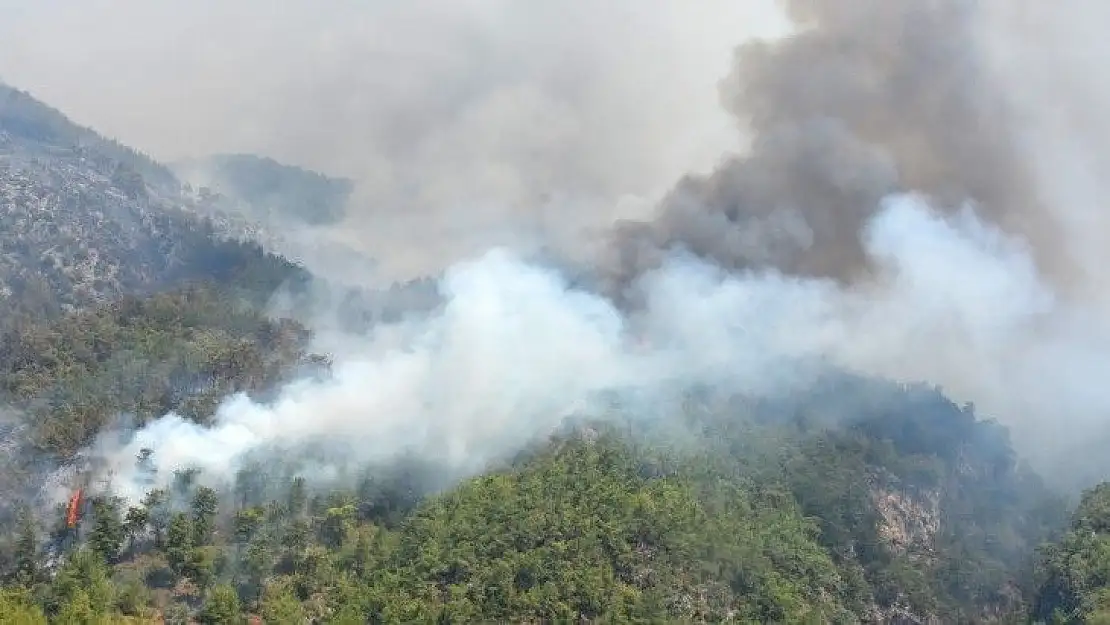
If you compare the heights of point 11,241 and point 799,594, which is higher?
point 11,241

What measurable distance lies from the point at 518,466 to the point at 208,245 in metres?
111

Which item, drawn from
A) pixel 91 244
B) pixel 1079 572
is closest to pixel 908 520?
pixel 1079 572

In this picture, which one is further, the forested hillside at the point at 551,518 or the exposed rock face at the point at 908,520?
the exposed rock face at the point at 908,520

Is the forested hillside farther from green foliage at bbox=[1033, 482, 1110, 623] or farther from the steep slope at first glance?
the steep slope

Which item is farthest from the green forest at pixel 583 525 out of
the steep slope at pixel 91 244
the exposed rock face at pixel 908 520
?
the steep slope at pixel 91 244

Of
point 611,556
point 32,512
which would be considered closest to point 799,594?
point 611,556

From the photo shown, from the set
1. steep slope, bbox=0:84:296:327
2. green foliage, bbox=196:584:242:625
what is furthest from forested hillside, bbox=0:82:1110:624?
steep slope, bbox=0:84:296:327

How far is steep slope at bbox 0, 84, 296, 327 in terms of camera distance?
150m

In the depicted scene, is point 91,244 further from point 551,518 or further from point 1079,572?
point 1079,572

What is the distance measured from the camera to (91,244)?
164 m

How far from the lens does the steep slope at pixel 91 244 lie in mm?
150375

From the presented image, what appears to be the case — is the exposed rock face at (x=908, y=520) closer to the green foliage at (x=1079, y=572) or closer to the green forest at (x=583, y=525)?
the green forest at (x=583, y=525)

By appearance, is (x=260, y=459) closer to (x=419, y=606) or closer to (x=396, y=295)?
(x=419, y=606)

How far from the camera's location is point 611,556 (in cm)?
7700
